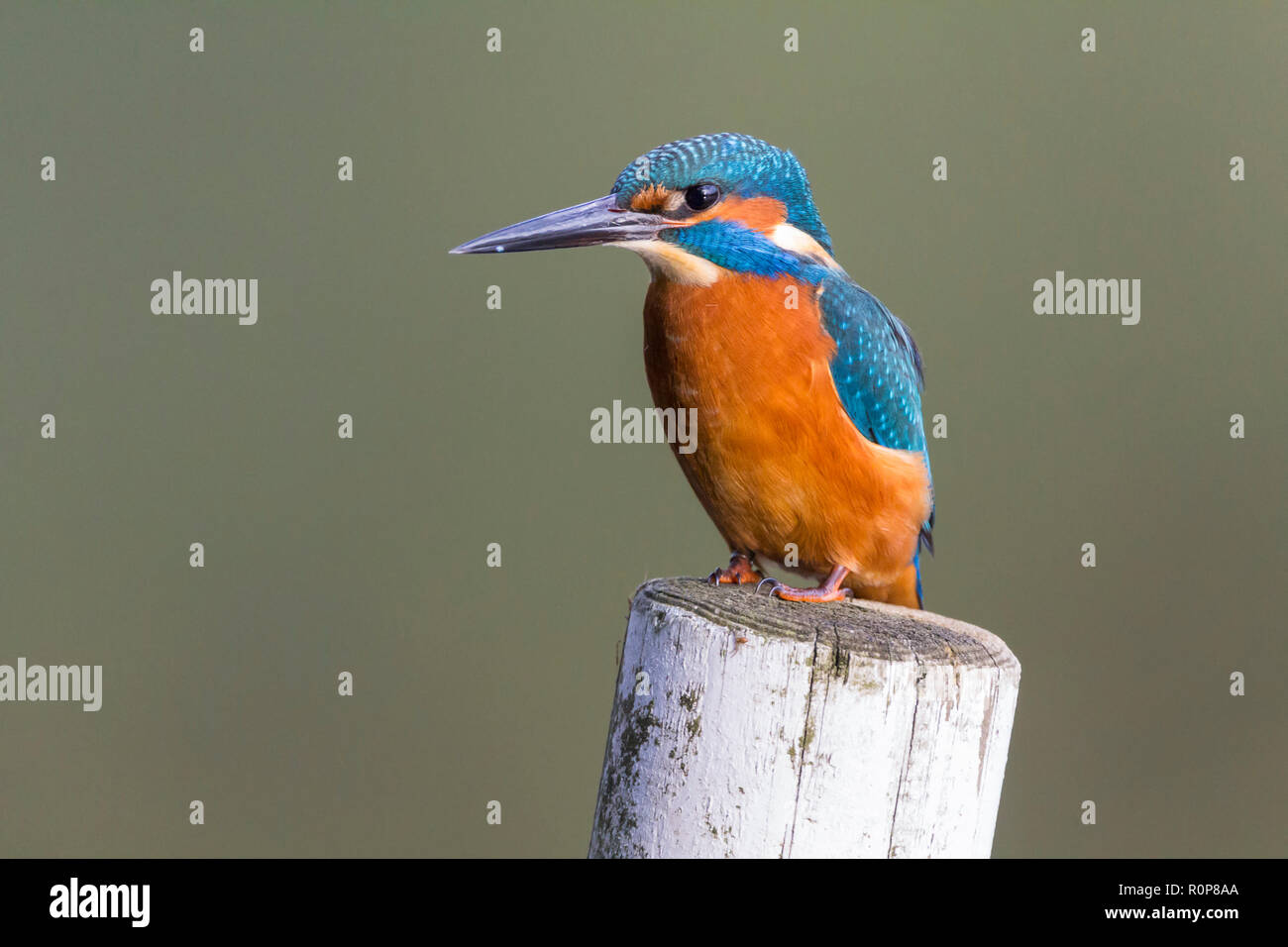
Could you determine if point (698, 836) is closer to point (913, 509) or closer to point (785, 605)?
point (785, 605)

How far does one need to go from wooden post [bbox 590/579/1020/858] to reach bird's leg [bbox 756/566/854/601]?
47 centimetres

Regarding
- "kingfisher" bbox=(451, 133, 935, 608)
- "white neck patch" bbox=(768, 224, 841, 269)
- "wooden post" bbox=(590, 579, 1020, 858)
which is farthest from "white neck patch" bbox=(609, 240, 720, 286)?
"wooden post" bbox=(590, 579, 1020, 858)

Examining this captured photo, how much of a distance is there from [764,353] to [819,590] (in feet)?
1.57

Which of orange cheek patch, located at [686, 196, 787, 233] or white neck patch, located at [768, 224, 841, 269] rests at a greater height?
orange cheek patch, located at [686, 196, 787, 233]

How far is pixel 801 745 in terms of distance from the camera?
1702mm

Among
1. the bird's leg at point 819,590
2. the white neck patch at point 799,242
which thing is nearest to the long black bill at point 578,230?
the white neck patch at point 799,242

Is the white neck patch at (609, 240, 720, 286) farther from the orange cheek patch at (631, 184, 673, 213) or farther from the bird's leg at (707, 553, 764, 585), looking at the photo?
the bird's leg at (707, 553, 764, 585)

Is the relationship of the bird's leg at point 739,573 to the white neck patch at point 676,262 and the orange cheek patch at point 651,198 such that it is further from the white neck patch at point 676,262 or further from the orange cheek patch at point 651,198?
the orange cheek patch at point 651,198

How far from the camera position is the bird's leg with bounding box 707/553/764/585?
2.58 m

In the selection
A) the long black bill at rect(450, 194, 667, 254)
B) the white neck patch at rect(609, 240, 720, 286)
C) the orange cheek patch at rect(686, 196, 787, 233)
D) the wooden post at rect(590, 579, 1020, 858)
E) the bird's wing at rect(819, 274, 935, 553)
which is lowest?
the wooden post at rect(590, 579, 1020, 858)

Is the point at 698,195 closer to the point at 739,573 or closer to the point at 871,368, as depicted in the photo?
the point at 871,368

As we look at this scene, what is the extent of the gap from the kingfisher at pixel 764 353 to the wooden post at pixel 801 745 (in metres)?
0.53

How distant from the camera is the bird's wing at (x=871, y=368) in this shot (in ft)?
8.14
